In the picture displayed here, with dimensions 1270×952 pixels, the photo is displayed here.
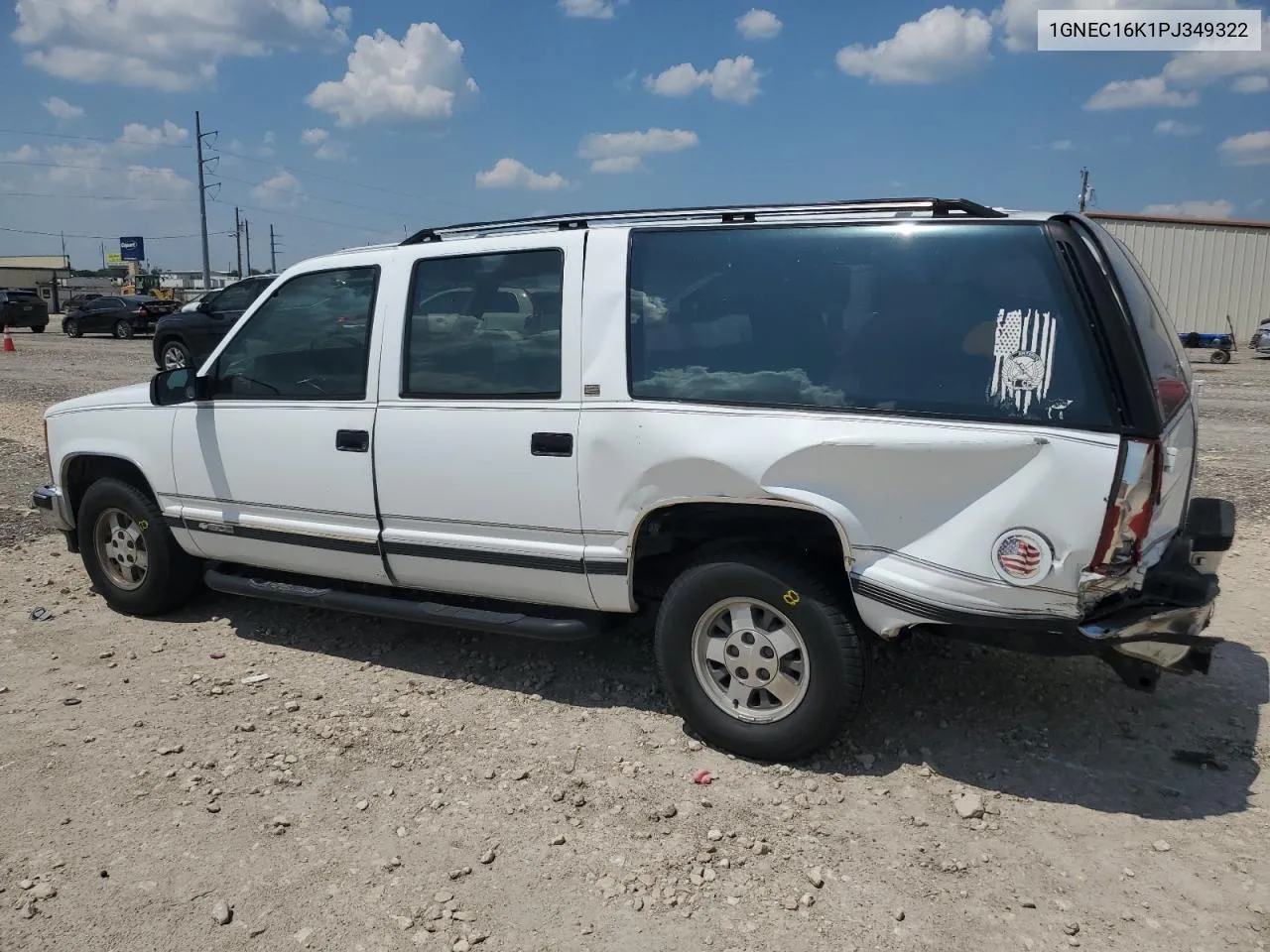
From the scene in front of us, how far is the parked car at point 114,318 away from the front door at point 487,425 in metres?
30.8

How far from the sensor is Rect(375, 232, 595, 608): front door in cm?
398

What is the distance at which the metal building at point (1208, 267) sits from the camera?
3153 centimetres

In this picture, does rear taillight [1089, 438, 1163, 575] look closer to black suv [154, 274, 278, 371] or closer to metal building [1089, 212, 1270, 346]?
black suv [154, 274, 278, 371]

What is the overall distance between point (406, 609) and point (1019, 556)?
2668 mm

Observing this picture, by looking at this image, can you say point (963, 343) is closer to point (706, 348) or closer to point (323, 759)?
point (706, 348)

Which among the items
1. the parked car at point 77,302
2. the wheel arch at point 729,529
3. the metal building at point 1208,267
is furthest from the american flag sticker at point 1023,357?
the parked car at point 77,302

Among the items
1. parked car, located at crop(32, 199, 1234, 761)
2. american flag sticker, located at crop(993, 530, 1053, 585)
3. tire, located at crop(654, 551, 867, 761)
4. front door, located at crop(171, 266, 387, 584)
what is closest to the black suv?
front door, located at crop(171, 266, 387, 584)

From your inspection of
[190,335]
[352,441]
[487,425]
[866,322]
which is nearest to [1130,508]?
[866,322]

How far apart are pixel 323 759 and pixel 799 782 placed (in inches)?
73.1

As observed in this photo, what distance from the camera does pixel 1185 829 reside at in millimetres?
3322

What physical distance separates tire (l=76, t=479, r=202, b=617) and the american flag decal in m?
4.23

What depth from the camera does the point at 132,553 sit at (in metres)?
5.45

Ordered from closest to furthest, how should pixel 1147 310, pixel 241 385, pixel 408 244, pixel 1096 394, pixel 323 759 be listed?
pixel 1096 394 < pixel 1147 310 < pixel 323 759 < pixel 408 244 < pixel 241 385

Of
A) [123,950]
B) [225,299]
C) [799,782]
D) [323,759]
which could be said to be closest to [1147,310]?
[799,782]
